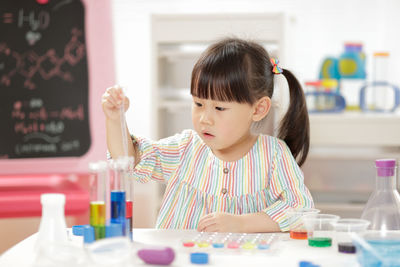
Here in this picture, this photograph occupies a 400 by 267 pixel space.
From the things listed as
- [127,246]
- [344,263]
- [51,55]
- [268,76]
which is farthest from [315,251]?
[51,55]

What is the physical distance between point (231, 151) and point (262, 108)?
0.41 feet

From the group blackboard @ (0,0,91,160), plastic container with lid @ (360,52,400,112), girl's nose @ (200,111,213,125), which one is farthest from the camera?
plastic container with lid @ (360,52,400,112)

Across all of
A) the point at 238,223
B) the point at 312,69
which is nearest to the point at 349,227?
the point at 238,223

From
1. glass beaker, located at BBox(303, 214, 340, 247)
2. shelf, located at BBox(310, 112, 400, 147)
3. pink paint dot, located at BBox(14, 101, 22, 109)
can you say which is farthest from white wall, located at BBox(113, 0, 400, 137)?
glass beaker, located at BBox(303, 214, 340, 247)

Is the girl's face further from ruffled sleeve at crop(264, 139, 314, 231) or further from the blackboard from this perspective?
the blackboard

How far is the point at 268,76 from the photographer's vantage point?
1427 millimetres

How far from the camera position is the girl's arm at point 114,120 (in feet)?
3.82

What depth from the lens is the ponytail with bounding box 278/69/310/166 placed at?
1471 millimetres

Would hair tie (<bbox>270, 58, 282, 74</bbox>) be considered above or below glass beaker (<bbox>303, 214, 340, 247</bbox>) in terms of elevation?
above

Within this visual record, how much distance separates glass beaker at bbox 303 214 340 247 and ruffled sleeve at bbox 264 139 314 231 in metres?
0.16

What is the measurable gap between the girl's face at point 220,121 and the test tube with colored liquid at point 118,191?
1.21 feet

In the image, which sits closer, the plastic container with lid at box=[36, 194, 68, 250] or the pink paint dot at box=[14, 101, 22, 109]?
the plastic container with lid at box=[36, 194, 68, 250]

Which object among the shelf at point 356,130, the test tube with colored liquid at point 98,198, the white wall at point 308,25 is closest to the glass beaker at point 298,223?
the test tube with colored liquid at point 98,198

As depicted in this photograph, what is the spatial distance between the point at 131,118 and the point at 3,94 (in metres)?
0.87
